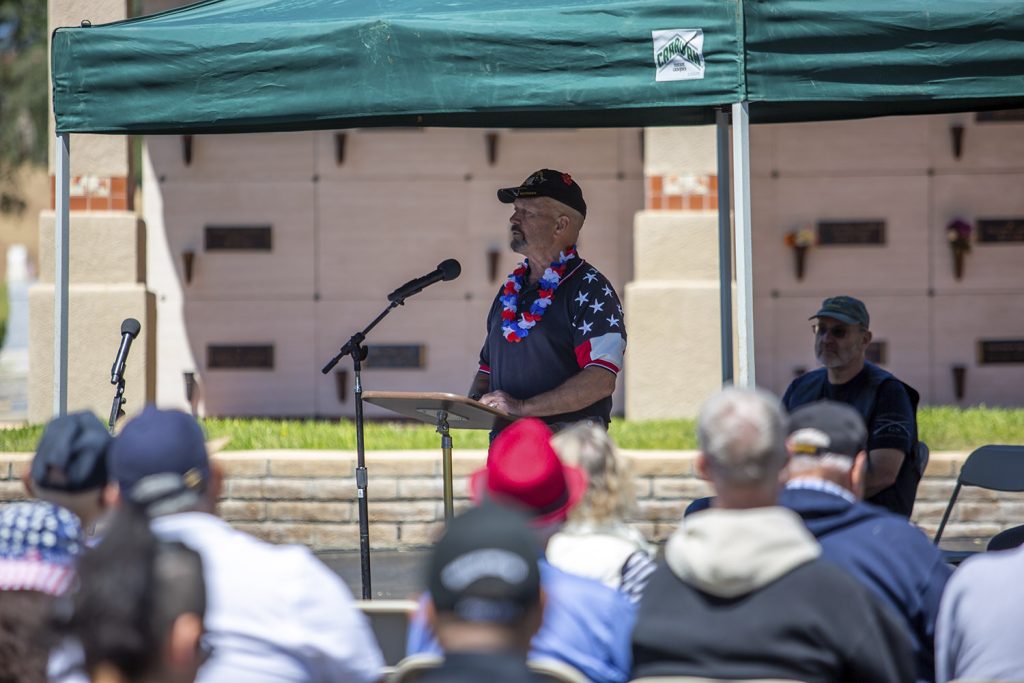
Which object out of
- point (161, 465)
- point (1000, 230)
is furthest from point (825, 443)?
point (1000, 230)

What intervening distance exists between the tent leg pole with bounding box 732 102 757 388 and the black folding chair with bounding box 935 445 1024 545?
1.76 m

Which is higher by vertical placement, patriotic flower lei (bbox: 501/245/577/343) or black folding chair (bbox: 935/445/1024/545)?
patriotic flower lei (bbox: 501/245/577/343)

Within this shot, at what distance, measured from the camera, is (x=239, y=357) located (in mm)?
11812

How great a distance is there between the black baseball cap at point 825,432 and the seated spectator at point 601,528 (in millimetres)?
412

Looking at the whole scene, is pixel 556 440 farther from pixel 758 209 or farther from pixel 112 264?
pixel 758 209

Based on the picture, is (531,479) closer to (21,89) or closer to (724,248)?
(724,248)

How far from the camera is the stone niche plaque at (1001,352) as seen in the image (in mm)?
11742

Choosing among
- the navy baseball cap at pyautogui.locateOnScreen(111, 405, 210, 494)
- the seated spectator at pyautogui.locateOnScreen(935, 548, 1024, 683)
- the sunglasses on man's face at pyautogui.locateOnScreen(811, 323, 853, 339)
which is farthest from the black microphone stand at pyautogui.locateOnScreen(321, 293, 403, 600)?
the seated spectator at pyautogui.locateOnScreen(935, 548, 1024, 683)

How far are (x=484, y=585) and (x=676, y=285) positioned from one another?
8693 mm

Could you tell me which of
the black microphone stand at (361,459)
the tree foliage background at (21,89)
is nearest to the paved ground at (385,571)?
the black microphone stand at (361,459)

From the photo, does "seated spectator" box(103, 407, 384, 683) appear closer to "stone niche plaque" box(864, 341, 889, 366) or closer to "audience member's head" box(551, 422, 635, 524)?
"audience member's head" box(551, 422, 635, 524)

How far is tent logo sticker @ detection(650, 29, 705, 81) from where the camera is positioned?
15.1 ft

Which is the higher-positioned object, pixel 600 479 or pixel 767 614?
pixel 600 479

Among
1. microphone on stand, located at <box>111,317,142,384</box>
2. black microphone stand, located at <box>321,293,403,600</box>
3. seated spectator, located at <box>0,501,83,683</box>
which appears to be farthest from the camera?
microphone on stand, located at <box>111,317,142,384</box>
